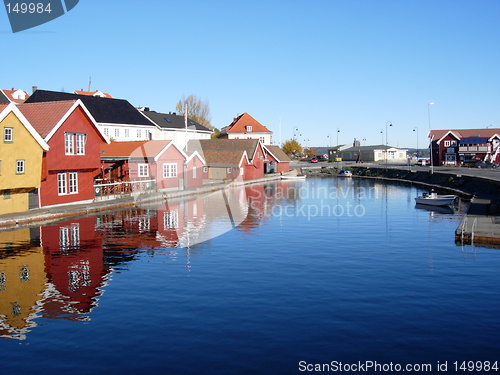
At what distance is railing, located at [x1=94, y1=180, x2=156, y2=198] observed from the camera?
52.8 m

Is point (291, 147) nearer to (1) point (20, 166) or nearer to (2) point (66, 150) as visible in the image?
(2) point (66, 150)

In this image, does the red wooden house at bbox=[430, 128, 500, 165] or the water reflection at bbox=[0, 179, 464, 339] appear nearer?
the water reflection at bbox=[0, 179, 464, 339]

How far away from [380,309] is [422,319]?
1633 mm

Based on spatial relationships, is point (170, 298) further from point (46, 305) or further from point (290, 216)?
point (290, 216)

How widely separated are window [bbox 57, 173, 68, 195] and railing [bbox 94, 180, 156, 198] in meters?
5.50

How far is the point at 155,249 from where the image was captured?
3094 cm

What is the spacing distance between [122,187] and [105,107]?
1241 inches

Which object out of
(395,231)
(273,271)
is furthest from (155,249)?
(395,231)

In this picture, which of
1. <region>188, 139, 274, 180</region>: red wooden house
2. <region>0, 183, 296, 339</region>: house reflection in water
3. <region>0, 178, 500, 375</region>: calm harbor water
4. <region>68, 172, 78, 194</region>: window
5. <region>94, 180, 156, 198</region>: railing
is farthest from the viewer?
<region>188, 139, 274, 180</region>: red wooden house

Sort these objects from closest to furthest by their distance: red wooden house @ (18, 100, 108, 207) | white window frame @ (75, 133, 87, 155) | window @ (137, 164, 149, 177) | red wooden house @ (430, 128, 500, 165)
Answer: red wooden house @ (18, 100, 108, 207) → white window frame @ (75, 133, 87, 155) → window @ (137, 164, 149, 177) → red wooden house @ (430, 128, 500, 165)

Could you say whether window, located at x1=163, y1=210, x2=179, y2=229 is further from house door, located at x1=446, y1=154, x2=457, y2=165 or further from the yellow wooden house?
house door, located at x1=446, y1=154, x2=457, y2=165

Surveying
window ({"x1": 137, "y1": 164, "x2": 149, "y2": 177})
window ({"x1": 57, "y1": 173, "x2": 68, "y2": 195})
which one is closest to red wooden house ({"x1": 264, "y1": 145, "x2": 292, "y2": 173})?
window ({"x1": 137, "y1": 164, "x2": 149, "y2": 177})

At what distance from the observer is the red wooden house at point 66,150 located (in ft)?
144

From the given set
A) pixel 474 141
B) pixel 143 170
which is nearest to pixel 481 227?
pixel 143 170
